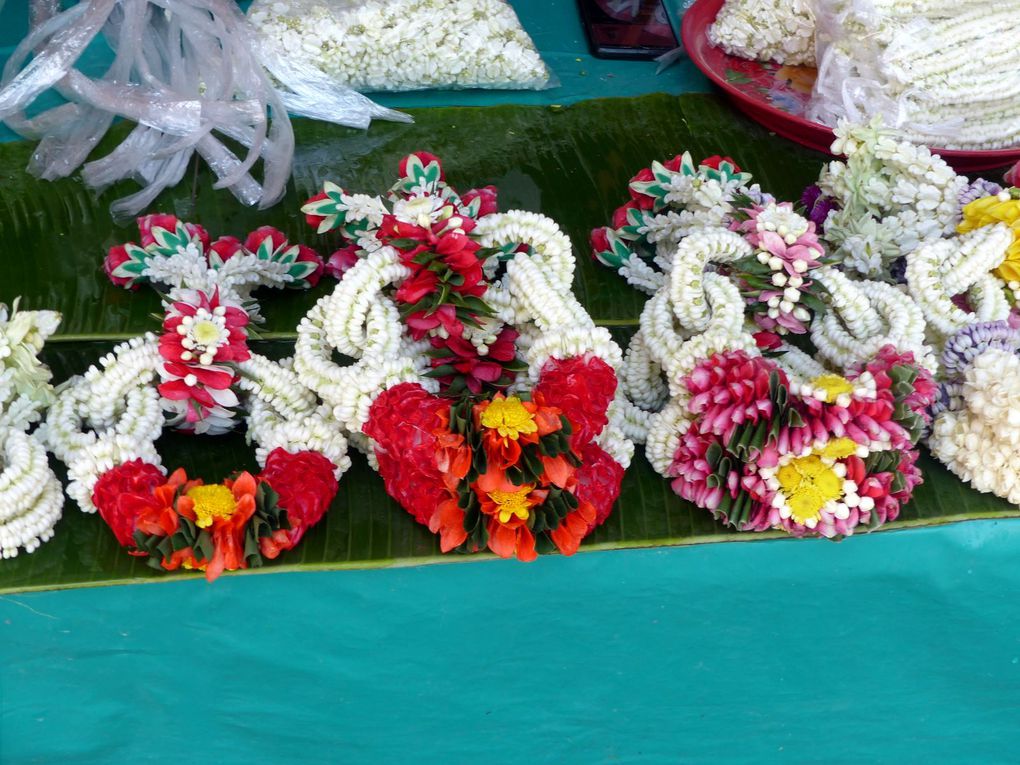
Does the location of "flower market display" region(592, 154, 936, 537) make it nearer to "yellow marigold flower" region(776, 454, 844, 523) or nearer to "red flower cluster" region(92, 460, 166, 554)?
"yellow marigold flower" region(776, 454, 844, 523)

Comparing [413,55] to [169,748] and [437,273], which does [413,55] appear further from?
[169,748]

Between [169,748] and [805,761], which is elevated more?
[169,748]

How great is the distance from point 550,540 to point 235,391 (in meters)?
0.40

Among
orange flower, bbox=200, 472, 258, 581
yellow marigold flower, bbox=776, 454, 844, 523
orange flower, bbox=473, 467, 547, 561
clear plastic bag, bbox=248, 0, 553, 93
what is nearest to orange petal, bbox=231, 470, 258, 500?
orange flower, bbox=200, 472, 258, 581

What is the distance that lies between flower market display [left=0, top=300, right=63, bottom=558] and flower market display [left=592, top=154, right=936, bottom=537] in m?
0.66

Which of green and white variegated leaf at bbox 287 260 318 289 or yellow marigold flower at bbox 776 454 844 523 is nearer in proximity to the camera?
yellow marigold flower at bbox 776 454 844 523

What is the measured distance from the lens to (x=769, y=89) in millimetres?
1718

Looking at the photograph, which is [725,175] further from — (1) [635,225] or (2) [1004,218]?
(2) [1004,218]

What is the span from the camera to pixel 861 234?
1.27m

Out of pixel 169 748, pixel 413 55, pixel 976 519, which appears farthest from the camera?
pixel 413 55

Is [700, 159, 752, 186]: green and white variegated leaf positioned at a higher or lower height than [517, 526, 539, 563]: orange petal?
higher

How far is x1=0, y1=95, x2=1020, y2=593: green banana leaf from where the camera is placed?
1034mm

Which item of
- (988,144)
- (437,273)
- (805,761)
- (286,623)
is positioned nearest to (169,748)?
(286,623)

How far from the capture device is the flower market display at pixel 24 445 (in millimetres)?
966
